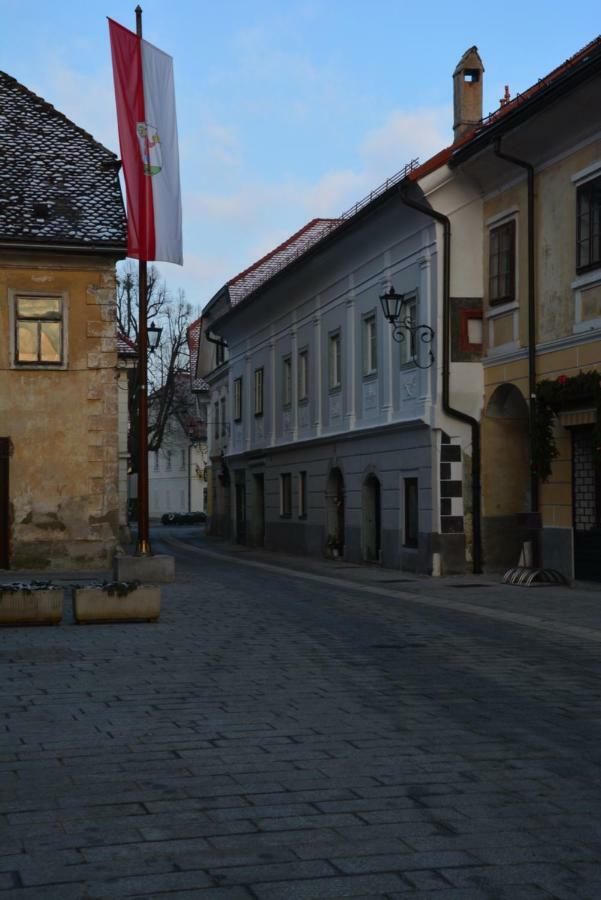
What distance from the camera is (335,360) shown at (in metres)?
31.8

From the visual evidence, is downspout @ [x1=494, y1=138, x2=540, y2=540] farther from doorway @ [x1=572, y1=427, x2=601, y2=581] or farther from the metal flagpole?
the metal flagpole

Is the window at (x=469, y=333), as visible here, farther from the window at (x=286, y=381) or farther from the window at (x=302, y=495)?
the window at (x=286, y=381)

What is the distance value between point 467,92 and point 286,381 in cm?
1217

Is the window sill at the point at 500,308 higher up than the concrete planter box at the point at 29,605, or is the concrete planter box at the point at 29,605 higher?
the window sill at the point at 500,308

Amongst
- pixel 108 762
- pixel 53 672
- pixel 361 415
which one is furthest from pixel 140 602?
pixel 361 415

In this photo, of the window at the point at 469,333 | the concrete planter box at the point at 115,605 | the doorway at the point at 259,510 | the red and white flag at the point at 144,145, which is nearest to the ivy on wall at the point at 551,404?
the window at the point at 469,333

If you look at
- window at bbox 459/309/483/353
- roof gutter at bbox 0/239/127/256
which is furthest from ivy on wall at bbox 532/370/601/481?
roof gutter at bbox 0/239/127/256

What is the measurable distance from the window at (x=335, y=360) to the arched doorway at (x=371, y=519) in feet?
12.3

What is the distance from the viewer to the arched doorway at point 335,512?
31547mm

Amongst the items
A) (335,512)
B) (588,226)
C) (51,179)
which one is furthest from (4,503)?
(588,226)

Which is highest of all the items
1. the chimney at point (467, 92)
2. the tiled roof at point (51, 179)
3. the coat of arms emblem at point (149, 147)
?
the chimney at point (467, 92)

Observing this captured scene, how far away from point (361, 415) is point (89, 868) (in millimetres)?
24574

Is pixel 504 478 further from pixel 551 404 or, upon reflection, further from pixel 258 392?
pixel 258 392

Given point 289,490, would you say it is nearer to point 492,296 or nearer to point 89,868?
point 492,296
